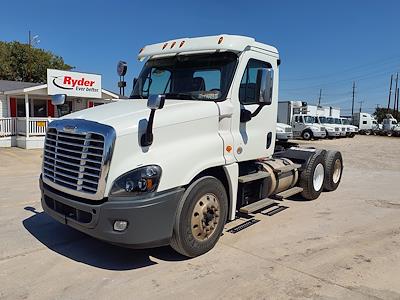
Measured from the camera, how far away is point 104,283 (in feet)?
12.6

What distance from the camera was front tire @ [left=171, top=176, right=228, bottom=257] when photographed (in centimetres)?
420

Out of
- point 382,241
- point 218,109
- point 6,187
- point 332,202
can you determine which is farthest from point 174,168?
point 6,187

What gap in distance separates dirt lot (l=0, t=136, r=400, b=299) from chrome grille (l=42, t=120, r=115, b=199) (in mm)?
939

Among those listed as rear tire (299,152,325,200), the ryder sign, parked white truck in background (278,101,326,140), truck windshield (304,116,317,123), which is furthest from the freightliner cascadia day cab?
truck windshield (304,116,317,123)

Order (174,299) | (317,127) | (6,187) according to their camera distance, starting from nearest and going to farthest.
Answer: (174,299)
(6,187)
(317,127)

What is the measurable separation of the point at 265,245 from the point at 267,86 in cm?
218

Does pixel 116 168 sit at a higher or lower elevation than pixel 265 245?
higher

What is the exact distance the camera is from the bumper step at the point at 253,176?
5.23m

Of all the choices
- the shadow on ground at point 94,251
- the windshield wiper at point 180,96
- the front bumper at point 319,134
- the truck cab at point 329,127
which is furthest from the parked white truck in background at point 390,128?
the shadow on ground at point 94,251

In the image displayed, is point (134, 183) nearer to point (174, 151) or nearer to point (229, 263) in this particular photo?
point (174, 151)

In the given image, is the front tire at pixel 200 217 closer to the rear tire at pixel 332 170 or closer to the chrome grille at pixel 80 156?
the chrome grille at pixel 80 156

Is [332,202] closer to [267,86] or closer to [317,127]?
[267,86]

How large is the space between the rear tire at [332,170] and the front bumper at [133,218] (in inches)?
207

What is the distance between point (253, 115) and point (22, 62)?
40052 millimetres
